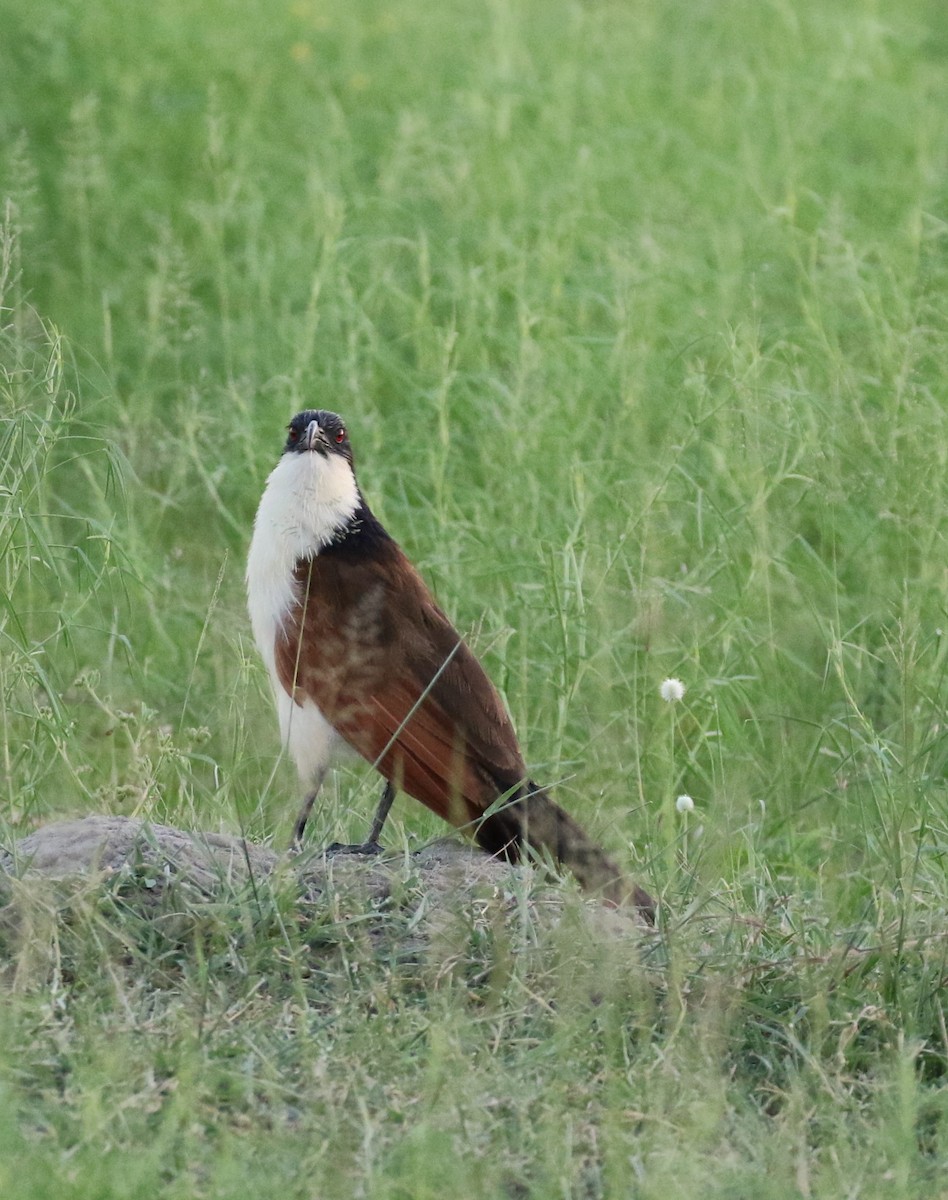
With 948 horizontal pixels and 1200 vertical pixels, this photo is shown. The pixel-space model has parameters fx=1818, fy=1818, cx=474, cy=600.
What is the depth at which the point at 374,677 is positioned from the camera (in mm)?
4027

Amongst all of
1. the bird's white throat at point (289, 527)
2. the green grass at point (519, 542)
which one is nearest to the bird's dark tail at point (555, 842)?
the green grass at point (519, 542)

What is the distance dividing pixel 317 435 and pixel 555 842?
Result: 1.20 m

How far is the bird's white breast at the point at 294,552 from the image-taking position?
13.8 feet

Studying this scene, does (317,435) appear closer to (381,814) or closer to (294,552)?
(294,552)

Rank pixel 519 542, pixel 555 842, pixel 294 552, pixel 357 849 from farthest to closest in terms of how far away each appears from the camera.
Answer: pixel 519 542 → pixel 294 552 → pixel 357 849 → pixel 555 842

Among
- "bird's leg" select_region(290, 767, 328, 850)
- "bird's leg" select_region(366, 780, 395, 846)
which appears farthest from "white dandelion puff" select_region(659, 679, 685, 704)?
"bird's leg" select_region(290, 767, 328, 850)

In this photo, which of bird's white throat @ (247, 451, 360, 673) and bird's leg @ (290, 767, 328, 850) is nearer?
bird's leg @ (290, 767, 328, 850)

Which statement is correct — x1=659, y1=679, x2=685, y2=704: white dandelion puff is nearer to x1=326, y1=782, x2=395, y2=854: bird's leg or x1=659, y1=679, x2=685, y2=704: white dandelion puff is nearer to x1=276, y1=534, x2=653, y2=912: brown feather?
x1=276, y1=534, x2=653, y2=912: brown feather

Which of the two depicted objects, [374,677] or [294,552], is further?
[294,552]

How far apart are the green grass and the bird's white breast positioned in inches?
6.0

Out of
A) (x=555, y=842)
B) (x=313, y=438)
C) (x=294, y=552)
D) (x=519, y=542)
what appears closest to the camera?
(x=555, y=842)

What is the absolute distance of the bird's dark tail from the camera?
12.1 ft

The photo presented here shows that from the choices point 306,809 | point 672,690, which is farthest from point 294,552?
point 672,690

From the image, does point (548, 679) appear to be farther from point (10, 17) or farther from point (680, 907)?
point (10, 17)
